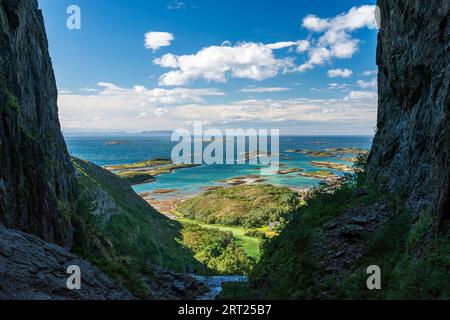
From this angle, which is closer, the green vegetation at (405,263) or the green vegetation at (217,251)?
the green vegetation at (405,263)

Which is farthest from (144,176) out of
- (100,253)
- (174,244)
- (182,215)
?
(100,253)

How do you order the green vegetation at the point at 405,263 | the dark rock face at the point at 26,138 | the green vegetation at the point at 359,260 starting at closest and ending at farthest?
the green vegetation at the point at 405,263 → the green vegetation at the point at 359,260 → the dark rock face at the point at 26,138

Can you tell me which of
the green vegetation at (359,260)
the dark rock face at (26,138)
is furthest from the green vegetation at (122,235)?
the green vegetation at (359,260)

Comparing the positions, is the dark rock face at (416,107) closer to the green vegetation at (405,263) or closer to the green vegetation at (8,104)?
the green vegetation at (405,263)

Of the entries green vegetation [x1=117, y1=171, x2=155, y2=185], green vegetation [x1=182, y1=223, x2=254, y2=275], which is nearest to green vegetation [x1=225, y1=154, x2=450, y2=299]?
green vegetation [x1=182, y1=223, x2=254, y2=275]

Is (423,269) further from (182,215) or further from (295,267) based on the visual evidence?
(182,215)

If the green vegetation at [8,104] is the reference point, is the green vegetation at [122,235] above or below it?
below
